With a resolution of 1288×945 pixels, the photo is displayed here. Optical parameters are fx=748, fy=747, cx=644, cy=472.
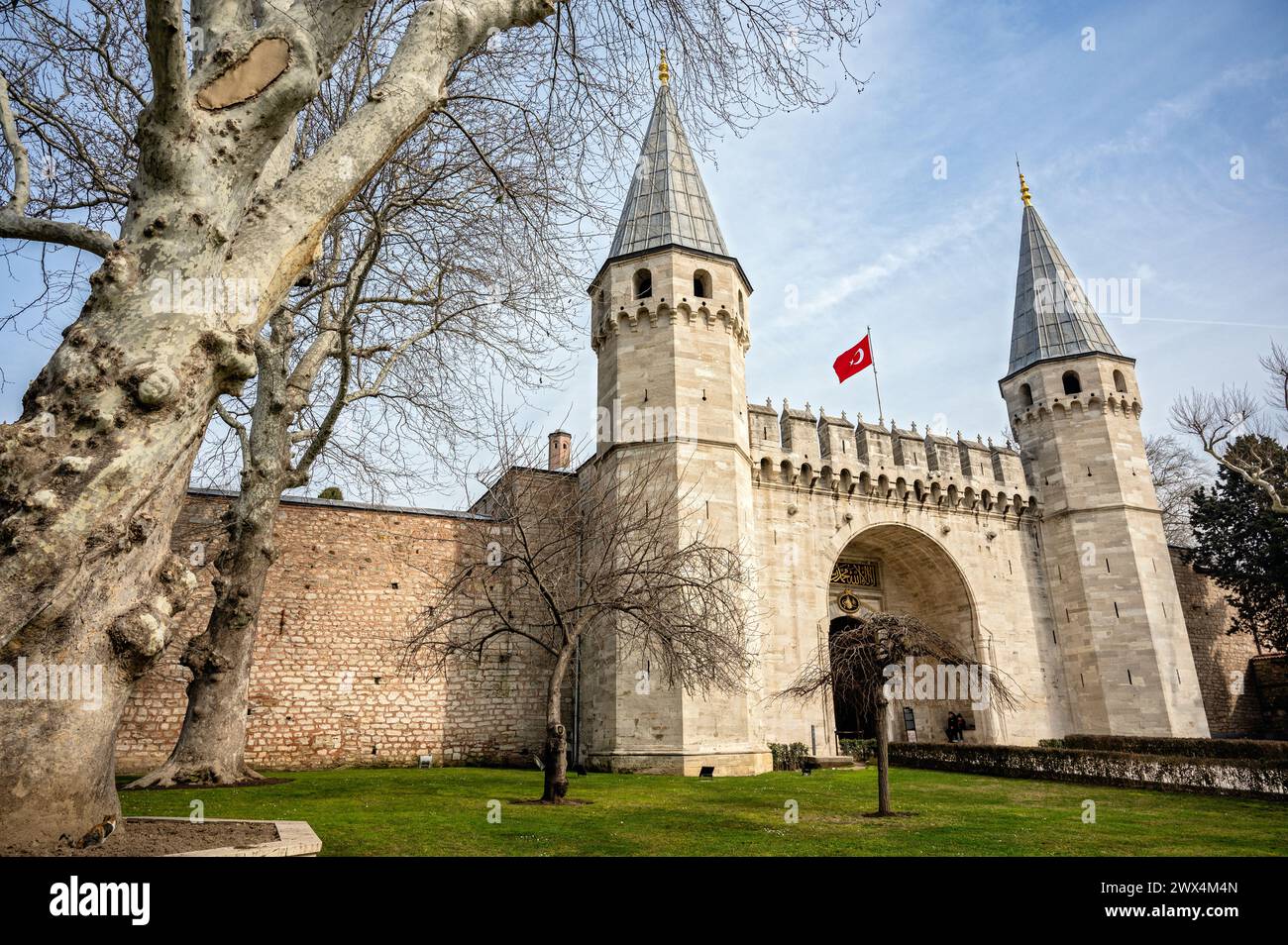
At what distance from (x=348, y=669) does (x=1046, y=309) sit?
2418 centimetres

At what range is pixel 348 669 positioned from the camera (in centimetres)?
1698

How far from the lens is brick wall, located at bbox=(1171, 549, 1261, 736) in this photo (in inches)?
1026

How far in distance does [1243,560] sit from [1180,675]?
8.22 metres

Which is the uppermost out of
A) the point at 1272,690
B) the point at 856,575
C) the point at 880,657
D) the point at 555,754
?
the point at 856,575

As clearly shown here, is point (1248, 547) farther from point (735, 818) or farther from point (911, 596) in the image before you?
point (735, 818)

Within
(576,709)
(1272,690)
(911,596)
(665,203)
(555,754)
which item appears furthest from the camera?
(1272,690)

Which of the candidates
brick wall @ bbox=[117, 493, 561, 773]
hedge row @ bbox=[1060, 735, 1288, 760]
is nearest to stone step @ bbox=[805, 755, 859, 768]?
hedge row @ bbox=[1060, 735, 1288, 760]

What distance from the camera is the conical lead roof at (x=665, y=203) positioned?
2017cm

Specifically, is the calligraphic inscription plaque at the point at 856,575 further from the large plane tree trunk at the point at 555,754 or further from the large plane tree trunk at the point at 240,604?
the large plane tree trunk at the point at 240,604

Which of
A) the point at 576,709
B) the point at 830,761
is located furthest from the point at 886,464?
the point at 576,709

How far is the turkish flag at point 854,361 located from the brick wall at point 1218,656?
14.8 meters

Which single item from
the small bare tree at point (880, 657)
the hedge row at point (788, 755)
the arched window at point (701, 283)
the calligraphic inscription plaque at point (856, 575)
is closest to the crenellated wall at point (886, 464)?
the calligraphic inscription plaque at point (856, 575)

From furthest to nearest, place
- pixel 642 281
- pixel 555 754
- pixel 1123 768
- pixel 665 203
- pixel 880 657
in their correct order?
pixel 665 203
pixel 642 281
pixel 1123 768
pixel 555 754
pixel 880 657
